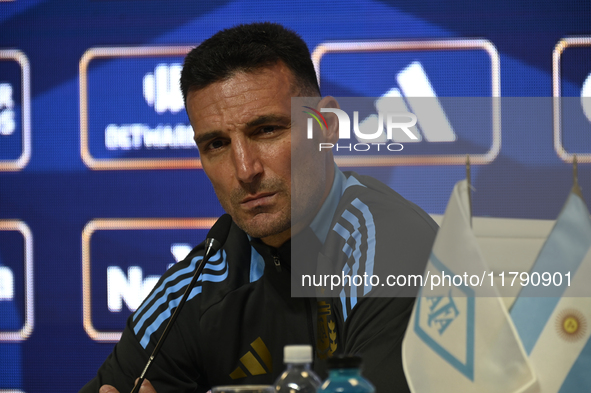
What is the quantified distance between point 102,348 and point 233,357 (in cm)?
103

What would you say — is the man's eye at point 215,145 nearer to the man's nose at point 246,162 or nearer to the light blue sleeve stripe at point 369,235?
the man's nose at point 246,162

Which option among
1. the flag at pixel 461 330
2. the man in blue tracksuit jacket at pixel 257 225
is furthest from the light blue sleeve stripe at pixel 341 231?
the flag at pixel 461 330

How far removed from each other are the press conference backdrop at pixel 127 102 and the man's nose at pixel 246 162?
92 cm

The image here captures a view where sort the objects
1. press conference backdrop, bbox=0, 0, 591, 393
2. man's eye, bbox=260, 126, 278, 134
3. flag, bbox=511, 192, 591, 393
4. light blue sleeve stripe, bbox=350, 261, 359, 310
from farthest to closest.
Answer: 1. press conference backdrop, bbox=0, 0, 591, 393
2. man's eye, bbox=260, 126, 278, 134
3. light blue sleeve stripe, bbox=350, 261, 359, 310
4. flag, bbox=511, 192, 591, 393

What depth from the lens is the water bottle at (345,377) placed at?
2.22 ft

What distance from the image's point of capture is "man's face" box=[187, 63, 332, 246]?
53.1 inches

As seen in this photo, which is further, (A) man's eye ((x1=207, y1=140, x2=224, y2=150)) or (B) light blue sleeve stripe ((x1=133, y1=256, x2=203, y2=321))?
(B) light blue sleeve stripe ((x1=133, y1=256, x2=203, y2=321))

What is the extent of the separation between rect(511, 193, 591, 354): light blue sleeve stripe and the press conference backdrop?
1375mm

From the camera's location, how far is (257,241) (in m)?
1.43

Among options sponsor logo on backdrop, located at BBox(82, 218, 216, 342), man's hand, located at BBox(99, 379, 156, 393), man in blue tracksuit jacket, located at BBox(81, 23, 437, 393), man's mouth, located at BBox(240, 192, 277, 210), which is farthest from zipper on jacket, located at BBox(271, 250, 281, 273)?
sponsor logo on backdrop, located at BBox(82, 218, 216, 342)

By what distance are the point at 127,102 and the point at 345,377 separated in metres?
1.83

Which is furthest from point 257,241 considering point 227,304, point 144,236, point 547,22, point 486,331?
point 547,22

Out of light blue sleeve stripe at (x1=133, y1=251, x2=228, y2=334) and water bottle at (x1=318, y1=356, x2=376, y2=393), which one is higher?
water bottle at (x1=318, y1=356, x2=376, y2=393)

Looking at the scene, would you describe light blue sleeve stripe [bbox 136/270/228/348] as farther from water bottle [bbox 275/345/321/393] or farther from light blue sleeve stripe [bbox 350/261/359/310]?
water bottle [bbox 275/345/321/393]
